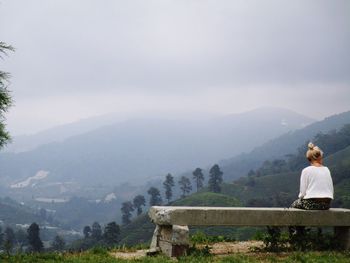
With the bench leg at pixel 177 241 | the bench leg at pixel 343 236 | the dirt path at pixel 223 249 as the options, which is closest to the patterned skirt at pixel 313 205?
the bench leg at pixel 343 236

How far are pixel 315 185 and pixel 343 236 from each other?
1794 millimetres

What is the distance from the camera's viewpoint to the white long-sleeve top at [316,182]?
39.8 feet

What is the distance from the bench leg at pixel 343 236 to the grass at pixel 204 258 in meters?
0.78

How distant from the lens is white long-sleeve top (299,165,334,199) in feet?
39.8

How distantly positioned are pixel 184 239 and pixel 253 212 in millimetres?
1964

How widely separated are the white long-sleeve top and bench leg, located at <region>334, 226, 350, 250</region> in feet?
3.68

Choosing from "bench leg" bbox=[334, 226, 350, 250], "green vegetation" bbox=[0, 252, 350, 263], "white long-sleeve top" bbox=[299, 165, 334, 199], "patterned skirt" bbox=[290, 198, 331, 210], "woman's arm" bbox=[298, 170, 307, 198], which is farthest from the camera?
"bench leg" bbox=[334, 226, 350, 250]

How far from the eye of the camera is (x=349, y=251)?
480 inches

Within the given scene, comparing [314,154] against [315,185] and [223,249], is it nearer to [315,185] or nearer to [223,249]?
[315,185]

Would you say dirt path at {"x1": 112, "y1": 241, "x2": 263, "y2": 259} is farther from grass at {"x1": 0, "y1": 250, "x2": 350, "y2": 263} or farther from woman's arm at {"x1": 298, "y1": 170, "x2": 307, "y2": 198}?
woman's arm at {"x1": 298, "y1": 170, "x2": 307, "y2": 198}

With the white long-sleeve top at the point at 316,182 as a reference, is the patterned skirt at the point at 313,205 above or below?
below

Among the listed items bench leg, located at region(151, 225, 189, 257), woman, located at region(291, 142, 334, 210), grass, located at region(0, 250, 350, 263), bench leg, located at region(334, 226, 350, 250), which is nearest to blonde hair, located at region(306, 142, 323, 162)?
woman, located at region(291, 142, 334, 210)

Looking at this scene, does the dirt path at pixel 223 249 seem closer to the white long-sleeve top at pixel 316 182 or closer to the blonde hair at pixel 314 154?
the white long-sleeve top at pixel 316 182

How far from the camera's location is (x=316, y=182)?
40.0 feet
